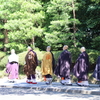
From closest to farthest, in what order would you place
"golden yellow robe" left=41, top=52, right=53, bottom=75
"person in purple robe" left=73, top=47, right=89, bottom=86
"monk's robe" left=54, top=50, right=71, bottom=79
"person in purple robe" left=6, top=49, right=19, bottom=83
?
1. "person in purple robe" left=73, top=47, right=89, bottom=86
2. "monk's robe" left=54, top=50, right=71, bottom=79
3. "golden yellow robe" left=41, top=52, right=53, bottom=75
4. "person in purple robe" left=6, top=49, right=19, bottom=83

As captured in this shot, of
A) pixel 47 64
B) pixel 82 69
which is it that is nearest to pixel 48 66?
pixel 47 64

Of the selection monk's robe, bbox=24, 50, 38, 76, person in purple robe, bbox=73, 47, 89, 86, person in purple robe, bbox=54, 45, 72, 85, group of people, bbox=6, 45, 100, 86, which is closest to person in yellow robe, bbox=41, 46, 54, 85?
group of people, bbox=6, 45, 100, 86

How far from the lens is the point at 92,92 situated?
9578 millimetres

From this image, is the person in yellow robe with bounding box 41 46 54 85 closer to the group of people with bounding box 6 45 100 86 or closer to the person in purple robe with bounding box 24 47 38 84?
the group of people with bounding box 6 45 100 86

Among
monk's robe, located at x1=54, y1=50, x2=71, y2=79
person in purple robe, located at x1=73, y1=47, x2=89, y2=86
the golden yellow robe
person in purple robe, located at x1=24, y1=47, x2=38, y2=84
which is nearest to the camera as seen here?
person in purple robe, located at x1=73, y1=47, x2=89, y2=86

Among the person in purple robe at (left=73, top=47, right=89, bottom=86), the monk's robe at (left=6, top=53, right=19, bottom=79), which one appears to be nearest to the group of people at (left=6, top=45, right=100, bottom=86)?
the person in purple robe at (left=73, top=47, right=89, bottom=86)

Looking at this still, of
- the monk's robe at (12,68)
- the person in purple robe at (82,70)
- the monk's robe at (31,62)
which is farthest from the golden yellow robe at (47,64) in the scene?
the monk's robe at (12,68)

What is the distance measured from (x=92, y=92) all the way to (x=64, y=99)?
176cm

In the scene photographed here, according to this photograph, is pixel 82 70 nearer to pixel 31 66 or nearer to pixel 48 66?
pixel 48 66

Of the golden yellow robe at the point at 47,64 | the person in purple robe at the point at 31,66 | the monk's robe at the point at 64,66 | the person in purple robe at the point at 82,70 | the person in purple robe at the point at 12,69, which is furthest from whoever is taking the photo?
the person in purple robe at the point at 12,69

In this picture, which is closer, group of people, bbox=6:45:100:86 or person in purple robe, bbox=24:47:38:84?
group of people, bbox=6:45:100:86

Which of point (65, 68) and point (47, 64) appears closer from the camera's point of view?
point (65, 68)

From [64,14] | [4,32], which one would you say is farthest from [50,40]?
[4,32]

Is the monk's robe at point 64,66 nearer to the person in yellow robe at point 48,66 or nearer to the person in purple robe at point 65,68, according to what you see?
the person in purple robe at point 65,68
